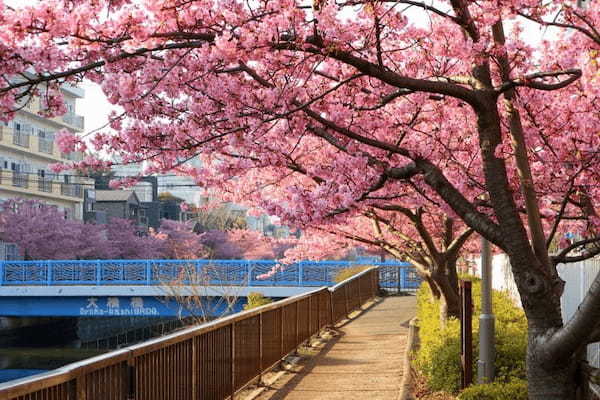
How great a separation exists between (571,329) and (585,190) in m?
2.98

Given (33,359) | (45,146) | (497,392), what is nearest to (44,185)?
(45,146)

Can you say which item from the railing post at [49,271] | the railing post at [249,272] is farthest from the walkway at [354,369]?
the railing post at [49,271]

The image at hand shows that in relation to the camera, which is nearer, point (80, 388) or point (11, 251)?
point (80, 388)

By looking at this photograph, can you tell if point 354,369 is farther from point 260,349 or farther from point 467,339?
point 467,339

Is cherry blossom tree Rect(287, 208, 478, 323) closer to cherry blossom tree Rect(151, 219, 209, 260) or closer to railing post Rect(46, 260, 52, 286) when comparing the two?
railing post Rect(46, 260, 52, 286)

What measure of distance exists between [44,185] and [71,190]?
485cm

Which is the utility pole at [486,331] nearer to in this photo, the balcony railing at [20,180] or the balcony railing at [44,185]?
the balcony railing at [20,180]

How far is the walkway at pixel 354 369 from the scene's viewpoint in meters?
12.1

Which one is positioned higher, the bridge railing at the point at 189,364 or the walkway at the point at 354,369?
the bridge railing at the point at 189,364

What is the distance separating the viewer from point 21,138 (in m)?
59.0

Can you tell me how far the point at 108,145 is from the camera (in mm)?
9664

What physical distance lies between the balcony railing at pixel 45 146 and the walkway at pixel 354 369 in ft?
146

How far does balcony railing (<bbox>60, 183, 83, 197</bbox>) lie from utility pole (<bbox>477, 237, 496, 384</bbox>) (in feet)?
195

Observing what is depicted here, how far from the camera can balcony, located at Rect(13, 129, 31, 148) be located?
191ft
